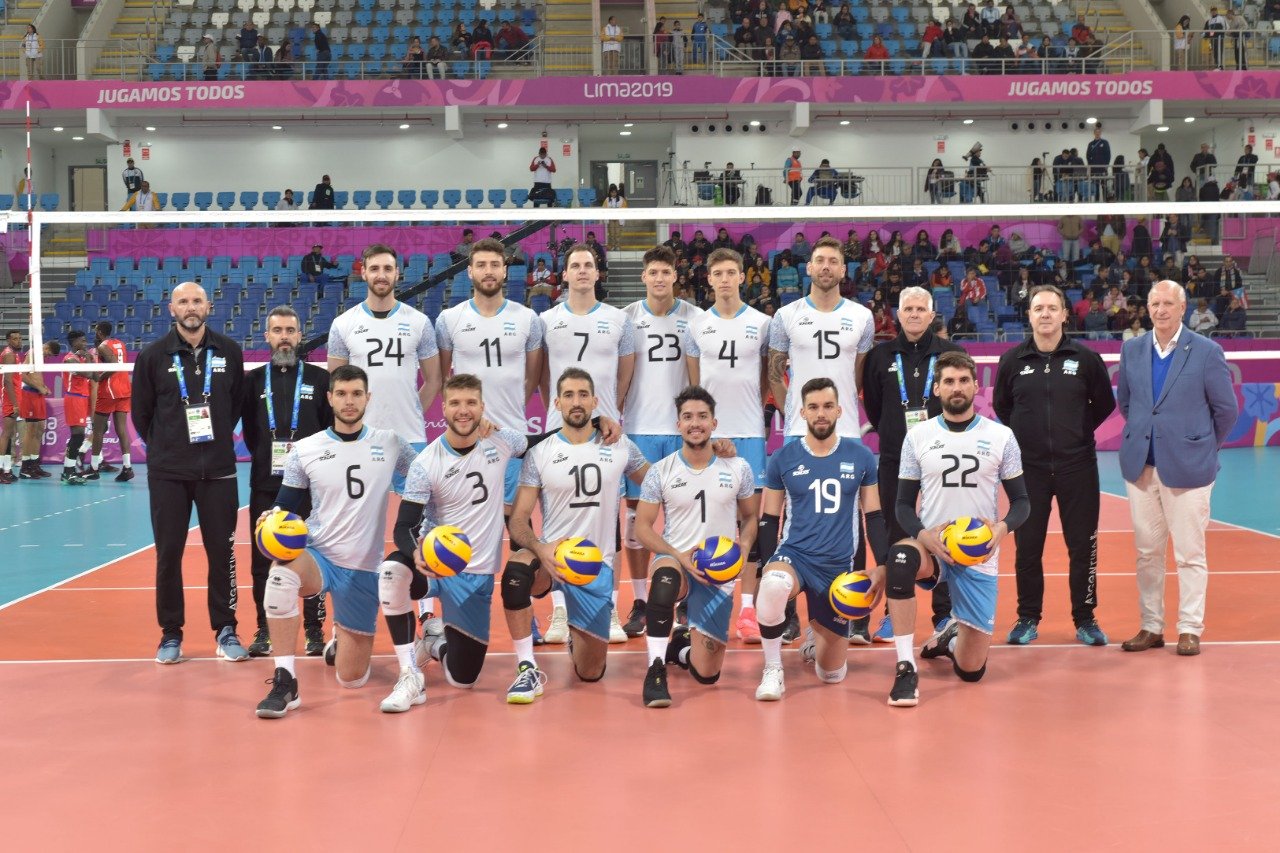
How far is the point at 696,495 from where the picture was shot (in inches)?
250

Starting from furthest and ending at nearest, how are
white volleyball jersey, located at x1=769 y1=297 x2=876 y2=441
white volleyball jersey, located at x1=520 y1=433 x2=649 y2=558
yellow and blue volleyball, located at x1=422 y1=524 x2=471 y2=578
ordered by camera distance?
white volleyball jersey, located at x1=769 y1=297 x2=876 y2=441 < white volleyball jersey, located at x1=520 y1=433 x2=649 y2=558 < yellow and blue volleyball, located at x1=422 y1=524 x2=471 y2=578

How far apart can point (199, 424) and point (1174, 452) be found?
5.54m

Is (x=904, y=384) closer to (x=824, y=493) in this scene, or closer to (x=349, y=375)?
(x=824, y=493)

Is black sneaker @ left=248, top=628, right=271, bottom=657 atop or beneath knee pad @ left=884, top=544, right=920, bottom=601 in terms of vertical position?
beneath

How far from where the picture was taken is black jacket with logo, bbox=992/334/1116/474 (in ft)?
23.2

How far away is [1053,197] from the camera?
26516 millimetres

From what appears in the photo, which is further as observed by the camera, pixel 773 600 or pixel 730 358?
pixel 730 358

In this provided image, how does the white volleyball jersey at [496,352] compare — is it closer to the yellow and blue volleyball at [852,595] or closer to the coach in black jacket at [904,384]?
the coach in black jacket at [904,384]

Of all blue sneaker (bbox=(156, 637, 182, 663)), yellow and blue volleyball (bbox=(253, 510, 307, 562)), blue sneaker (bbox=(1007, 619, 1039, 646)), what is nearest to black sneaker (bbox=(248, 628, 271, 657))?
blue sneaker (bbox=(156, 637, 182, 663))

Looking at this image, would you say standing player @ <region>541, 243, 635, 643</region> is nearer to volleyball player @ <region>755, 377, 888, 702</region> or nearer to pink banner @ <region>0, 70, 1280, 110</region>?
volleyball player @ <region>755, 377, 888, 702</region>

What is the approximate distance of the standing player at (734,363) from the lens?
7301 mm

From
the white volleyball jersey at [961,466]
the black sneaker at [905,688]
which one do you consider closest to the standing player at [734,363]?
the white volleyball jersey at [961,466]

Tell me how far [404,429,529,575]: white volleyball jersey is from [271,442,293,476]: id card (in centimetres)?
104

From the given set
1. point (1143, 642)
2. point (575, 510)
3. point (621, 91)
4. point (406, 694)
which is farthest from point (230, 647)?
point (621, 91)
